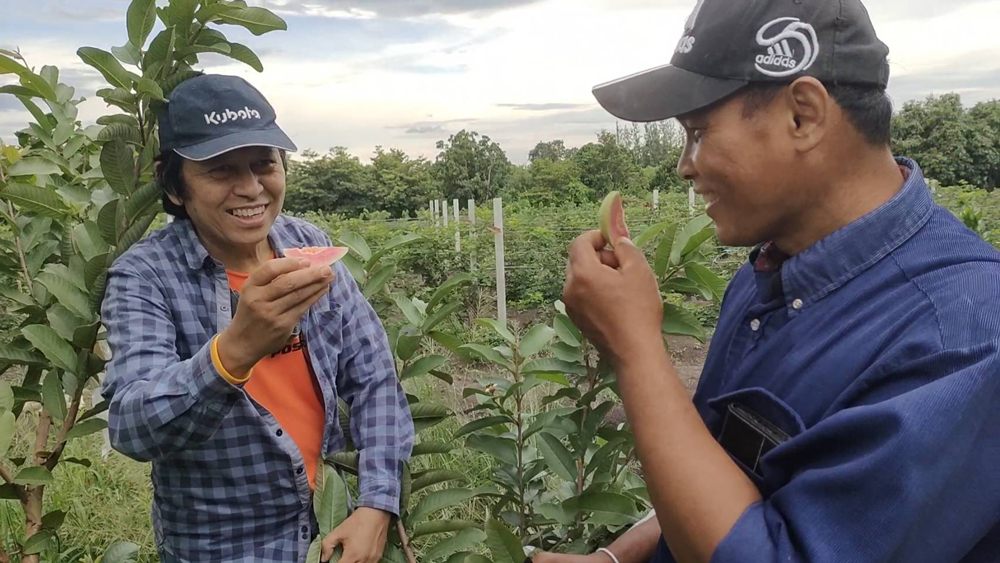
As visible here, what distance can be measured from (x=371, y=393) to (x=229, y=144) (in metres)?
0.61

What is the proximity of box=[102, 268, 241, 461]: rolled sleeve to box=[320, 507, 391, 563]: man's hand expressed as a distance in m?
0.34

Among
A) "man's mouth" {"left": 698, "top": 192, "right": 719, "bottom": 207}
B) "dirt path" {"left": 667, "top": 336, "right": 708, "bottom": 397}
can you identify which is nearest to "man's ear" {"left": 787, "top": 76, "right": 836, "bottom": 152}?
"man's mouth" {"left": 698, "top": 192, "right": 719, "bottom": 207}

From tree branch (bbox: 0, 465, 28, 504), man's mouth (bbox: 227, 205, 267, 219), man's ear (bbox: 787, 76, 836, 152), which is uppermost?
man's ear (bbox: 787, 76, 836, 152)

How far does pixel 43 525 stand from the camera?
168 centimetres

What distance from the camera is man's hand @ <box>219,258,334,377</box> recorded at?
118 cm

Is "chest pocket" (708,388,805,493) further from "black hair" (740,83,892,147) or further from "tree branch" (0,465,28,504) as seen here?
"tree branch" (0,465,28,504)

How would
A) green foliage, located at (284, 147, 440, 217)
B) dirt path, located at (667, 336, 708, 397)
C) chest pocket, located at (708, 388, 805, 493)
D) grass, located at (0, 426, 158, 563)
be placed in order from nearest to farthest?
1. chest pocket, located at (708, 388, 805, 493)
2. grass, located at (0, 426, 158, 563)
3. dirt path, located at (667, 336, 708, 397)
4. green foliage, located at (284, 147, 440, 217)

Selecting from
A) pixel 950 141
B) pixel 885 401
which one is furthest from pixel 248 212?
pixel 950 141

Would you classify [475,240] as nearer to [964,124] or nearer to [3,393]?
[3,393]

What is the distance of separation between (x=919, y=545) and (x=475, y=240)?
9.21 m

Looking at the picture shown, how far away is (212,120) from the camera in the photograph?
1.47 m

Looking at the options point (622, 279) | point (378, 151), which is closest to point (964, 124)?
point (378, 151)

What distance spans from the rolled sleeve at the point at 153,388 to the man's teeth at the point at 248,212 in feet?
0.82

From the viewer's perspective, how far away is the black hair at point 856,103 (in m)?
0.91
